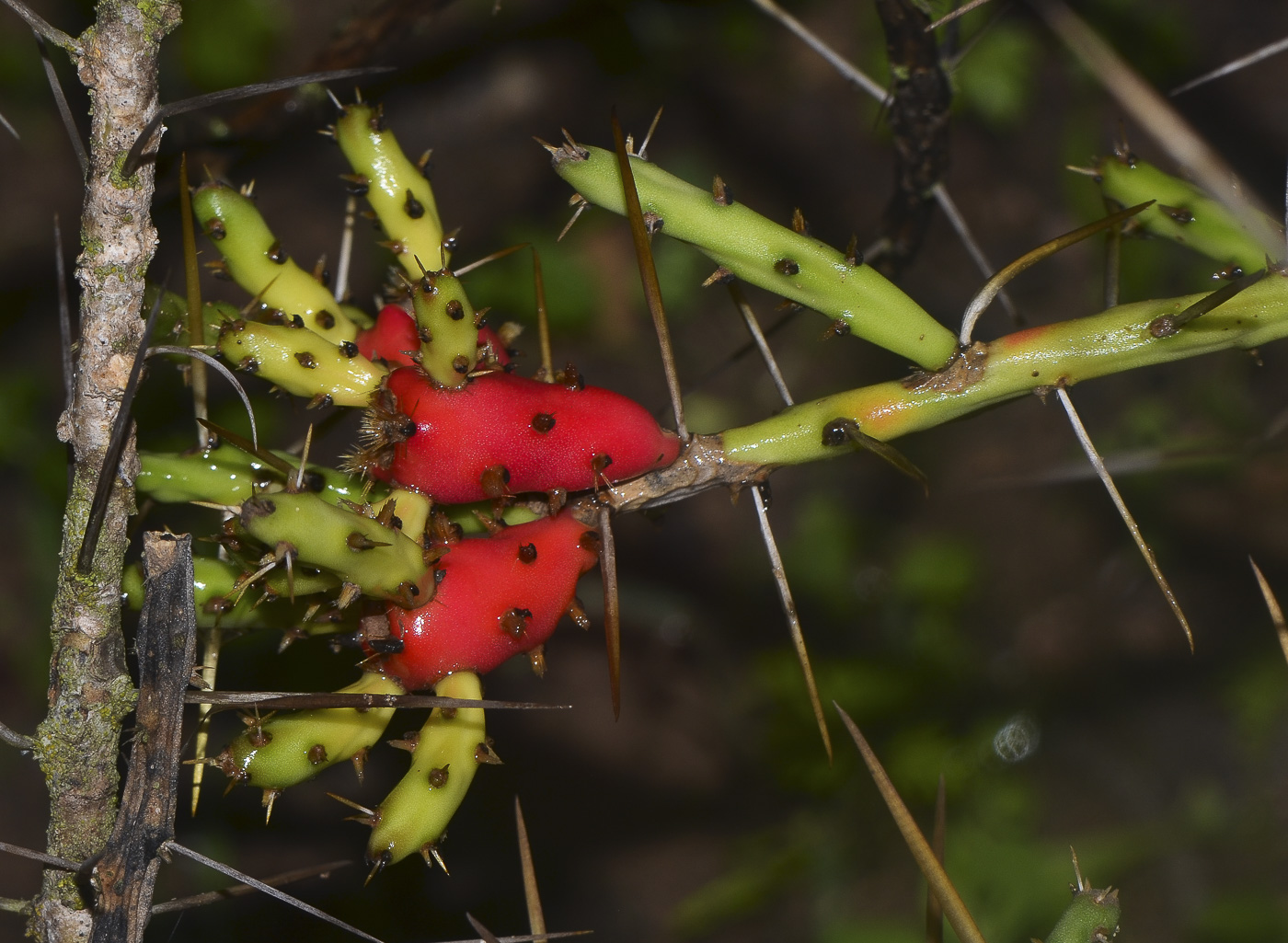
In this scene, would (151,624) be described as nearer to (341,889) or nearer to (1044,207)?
(341,889)

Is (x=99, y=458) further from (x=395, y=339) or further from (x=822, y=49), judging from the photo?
(x=822, y=49)

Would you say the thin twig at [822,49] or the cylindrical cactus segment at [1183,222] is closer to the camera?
the cylindrical cactus segment at [1183,222]

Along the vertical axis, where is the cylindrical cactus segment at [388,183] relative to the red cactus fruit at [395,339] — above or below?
above

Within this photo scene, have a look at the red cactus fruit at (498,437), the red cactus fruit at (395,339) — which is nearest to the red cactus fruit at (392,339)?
the red cactus fruit at (395,339)

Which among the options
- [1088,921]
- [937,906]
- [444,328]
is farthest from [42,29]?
[1088,921]

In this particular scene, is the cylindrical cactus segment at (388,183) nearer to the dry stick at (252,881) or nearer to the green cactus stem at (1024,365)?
the green cactus stem at (1024,365)

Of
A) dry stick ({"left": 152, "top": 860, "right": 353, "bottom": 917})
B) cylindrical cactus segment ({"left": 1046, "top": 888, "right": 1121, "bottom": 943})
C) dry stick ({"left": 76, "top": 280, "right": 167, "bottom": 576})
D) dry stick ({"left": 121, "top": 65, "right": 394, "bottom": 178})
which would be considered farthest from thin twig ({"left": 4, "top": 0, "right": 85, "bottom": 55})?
cylindrical cactus segment ({"left": 1046, "top": 888, "right": 1121, "bottom": 943})

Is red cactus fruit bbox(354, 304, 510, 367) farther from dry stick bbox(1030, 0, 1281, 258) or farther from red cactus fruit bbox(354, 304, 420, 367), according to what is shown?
dry stick bbox(1030, 0, 1281, 258)
